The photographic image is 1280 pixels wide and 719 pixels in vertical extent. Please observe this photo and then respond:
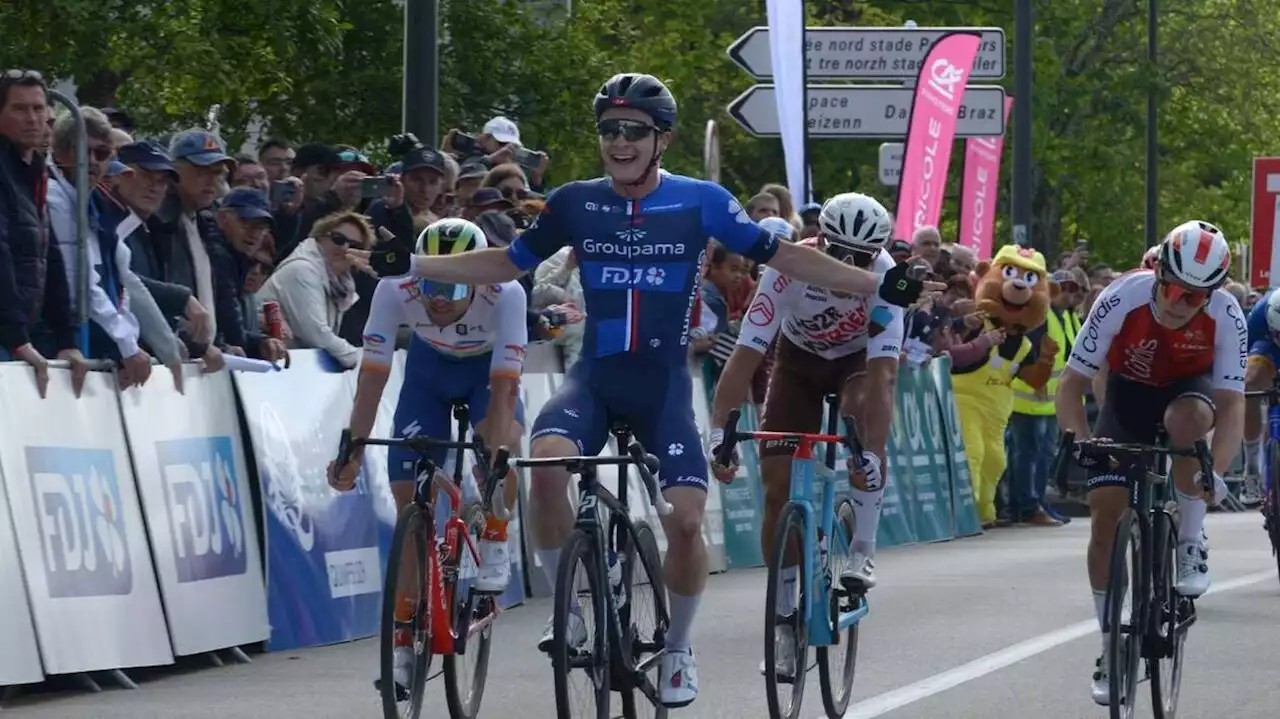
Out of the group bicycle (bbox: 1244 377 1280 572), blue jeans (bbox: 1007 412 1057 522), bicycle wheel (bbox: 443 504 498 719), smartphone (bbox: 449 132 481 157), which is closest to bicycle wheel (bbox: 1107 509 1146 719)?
bicycle wheel (bbox: 443 504 498 719)

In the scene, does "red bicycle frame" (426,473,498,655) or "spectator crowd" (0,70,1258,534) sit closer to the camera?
"red bicycle frame" (426,473,498,655)

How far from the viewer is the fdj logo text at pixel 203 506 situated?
460 inches

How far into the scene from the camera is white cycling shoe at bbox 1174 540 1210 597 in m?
10.0

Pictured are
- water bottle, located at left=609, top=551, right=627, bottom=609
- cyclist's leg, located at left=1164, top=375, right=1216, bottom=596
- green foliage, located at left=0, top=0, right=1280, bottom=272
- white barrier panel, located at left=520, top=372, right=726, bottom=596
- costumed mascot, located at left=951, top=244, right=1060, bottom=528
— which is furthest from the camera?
costumed mascot, located at left=951, top=244, right=1060, bottom=528

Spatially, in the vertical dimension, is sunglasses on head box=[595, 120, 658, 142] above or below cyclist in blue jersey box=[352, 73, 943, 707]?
above

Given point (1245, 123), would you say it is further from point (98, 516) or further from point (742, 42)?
point (98, 516)

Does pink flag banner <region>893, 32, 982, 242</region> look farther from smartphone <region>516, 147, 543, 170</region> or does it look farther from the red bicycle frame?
the red bicycle frame

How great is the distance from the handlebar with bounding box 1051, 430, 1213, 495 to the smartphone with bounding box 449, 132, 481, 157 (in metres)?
8.35

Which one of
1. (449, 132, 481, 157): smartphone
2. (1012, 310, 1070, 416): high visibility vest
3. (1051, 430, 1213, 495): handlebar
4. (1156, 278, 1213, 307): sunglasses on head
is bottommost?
(1012, 310, 1070, 416): high visibility vest

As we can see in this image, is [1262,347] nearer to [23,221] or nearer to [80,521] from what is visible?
[80,521]

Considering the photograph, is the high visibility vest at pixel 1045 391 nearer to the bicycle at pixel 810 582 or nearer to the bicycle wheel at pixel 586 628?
the bicycle at pixel 810 582

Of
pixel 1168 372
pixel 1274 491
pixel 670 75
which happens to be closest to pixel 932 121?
pixel 1274 491

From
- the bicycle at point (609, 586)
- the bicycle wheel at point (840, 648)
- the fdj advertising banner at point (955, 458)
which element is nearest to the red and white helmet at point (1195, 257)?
the bicycle wheel at point (840, 648)

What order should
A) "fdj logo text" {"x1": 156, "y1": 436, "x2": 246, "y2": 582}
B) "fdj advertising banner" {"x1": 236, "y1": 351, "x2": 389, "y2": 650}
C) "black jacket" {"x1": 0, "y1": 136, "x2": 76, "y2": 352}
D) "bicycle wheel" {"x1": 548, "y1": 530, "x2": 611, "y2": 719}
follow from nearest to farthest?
1. "bicycle wheel" {"x1": 548, "y1": 530, "x2": 611, "y2": 719}
2. "black jacket" {"x1": 0, "y1": 136, "x2": 76, "y2": 352}
3. "fdj logo text" {"x1": 156, "y1": 436, "x2": 246, "y2": 582}
4. "fdj advertising banner" {"x1": 236, "y1": 351, "x2": 389, "y2": 650}
